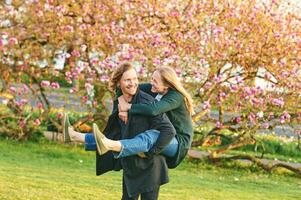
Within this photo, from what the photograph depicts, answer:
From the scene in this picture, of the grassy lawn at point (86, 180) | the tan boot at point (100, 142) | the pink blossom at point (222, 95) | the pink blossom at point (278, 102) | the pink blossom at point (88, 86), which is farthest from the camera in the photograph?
the pink blossom at point (88, 86)

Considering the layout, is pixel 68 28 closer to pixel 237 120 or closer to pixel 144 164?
pixel 237 120

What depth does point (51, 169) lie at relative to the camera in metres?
9.35

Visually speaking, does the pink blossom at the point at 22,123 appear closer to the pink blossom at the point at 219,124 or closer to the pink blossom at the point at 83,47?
the pink blossom at the point at 83,47

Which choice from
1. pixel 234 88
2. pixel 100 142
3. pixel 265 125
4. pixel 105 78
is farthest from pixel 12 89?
pixel 100 142

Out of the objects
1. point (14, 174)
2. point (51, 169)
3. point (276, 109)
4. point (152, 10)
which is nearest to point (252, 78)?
point (276, 109)

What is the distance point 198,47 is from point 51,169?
10.4ft

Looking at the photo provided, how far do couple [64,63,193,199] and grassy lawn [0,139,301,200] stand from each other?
68.9 inches

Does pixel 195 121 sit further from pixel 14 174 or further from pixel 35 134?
pixel 14 174

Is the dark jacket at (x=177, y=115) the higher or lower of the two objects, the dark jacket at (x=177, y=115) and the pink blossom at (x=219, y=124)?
the higher

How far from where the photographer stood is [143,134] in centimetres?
486

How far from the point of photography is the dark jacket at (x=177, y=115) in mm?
4938

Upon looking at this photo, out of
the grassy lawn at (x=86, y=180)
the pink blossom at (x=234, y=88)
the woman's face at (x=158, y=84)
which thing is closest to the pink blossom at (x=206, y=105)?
the pink blossom at (x=234, y=88)

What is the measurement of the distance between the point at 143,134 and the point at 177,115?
453mm

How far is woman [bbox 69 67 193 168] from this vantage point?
477 centimetres
